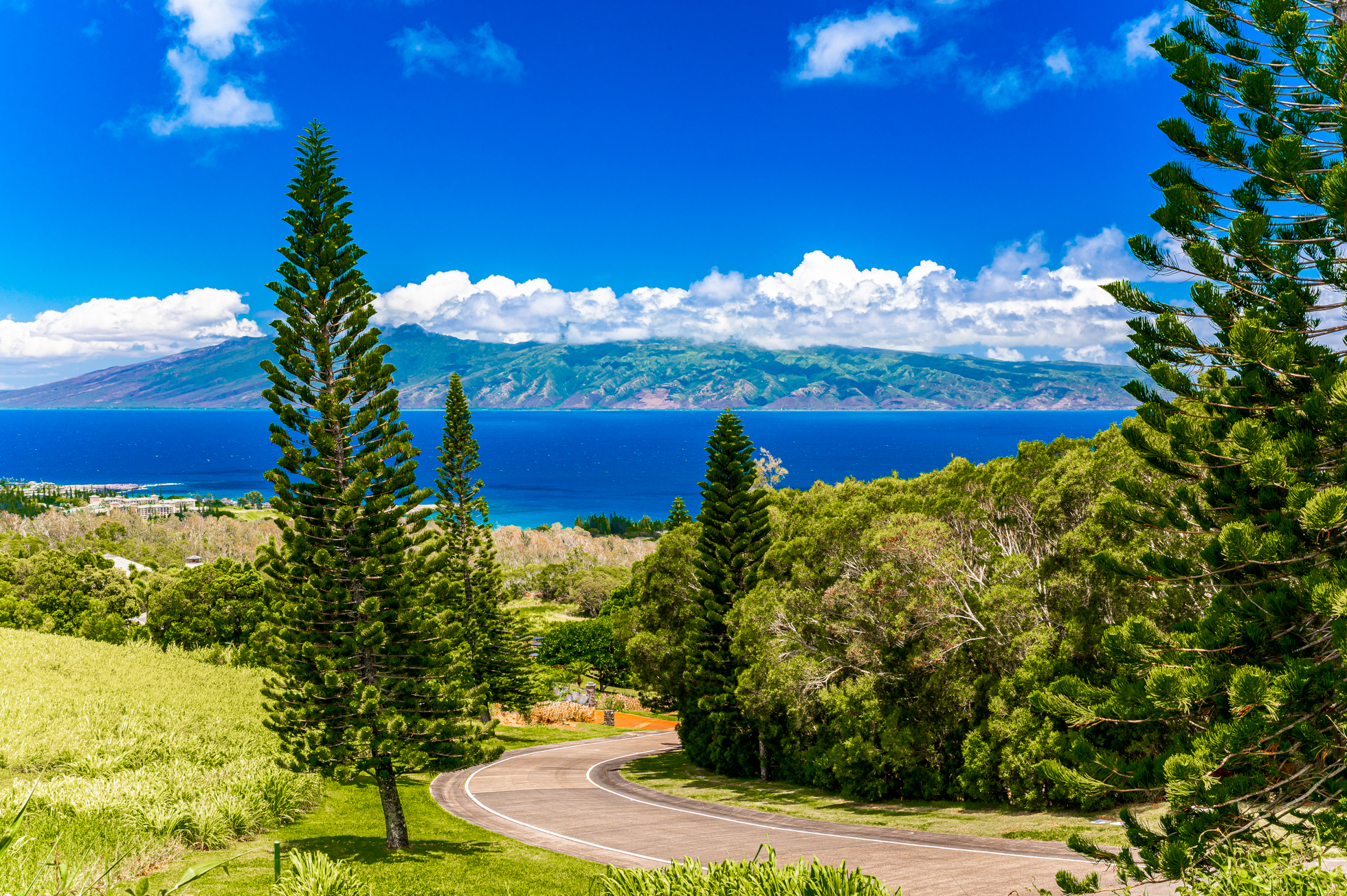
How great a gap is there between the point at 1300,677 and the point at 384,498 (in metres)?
13.8

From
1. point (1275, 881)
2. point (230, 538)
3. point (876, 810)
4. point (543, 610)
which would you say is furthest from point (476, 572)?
point (230, 538)

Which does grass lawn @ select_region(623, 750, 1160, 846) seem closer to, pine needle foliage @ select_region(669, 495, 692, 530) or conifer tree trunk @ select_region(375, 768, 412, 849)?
conifer tree trunk @ select_region(375, 768, 412, 849)

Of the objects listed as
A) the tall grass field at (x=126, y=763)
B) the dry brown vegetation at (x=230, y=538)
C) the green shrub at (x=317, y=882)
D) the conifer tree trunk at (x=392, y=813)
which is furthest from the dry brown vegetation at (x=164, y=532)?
the green shrub at (x=317, y=882)

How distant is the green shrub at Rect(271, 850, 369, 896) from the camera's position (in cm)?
650

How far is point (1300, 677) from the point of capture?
6.38 metres

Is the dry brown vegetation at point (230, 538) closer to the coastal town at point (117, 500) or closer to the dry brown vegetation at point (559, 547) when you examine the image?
the dry brown vegetation at point (559, 547)

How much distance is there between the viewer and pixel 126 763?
50.5 feet

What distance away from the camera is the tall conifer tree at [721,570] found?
2702 cm

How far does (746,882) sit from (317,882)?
12.3ft

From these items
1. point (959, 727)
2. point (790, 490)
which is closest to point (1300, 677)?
point (959, 727)

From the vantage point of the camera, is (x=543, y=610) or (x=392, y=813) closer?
(x=392, y=813)

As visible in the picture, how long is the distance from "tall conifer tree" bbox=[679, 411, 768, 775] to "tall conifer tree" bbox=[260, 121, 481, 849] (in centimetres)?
1310

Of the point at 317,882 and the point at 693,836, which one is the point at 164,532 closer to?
the point at 693,836

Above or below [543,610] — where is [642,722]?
below
